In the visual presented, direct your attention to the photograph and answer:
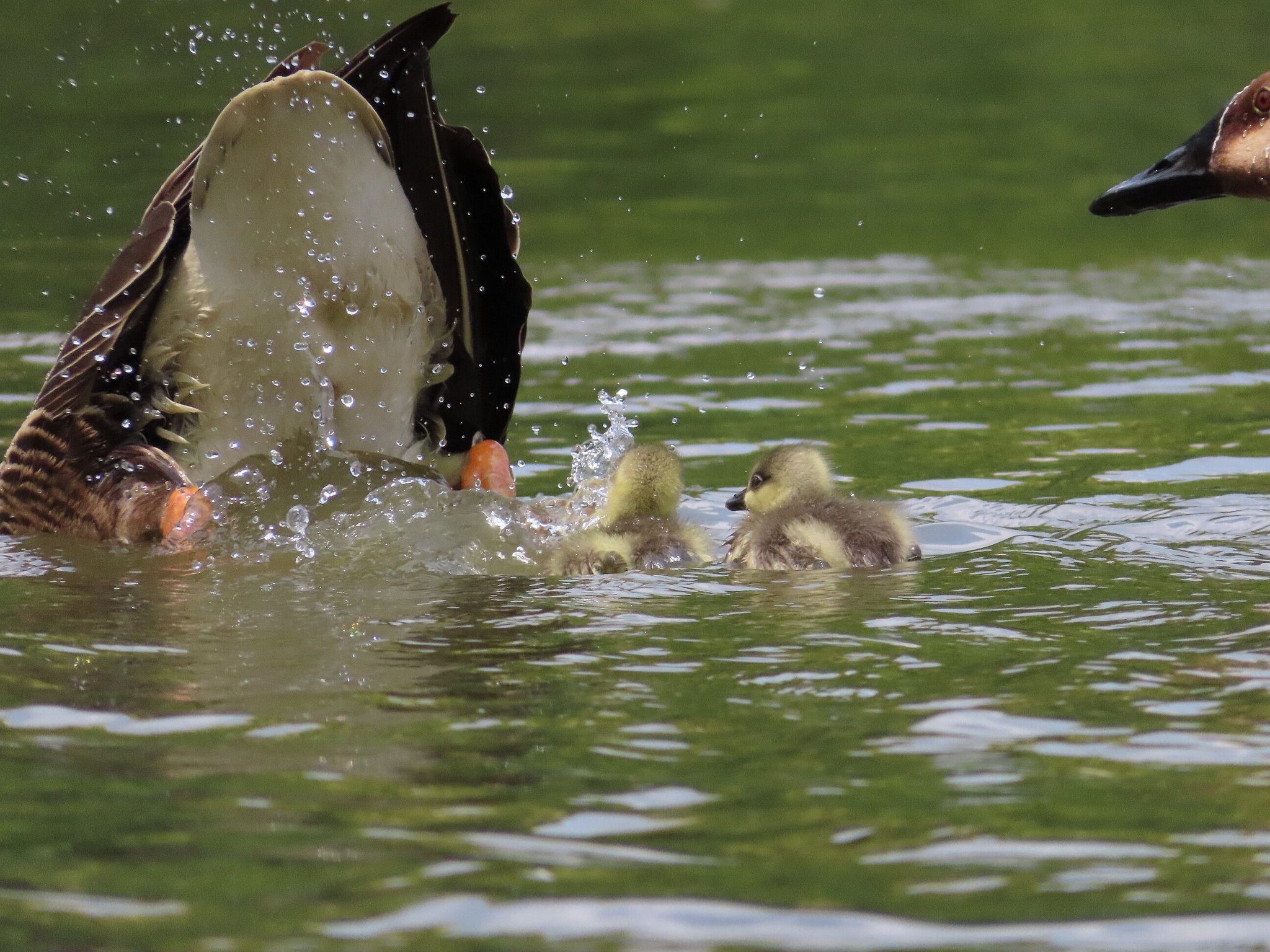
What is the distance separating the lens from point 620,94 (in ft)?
63.0

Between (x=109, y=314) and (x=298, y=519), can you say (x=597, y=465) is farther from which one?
(x=109, y=314)

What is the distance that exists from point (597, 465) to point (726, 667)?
266cm

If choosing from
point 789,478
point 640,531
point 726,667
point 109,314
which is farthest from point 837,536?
point 109,314

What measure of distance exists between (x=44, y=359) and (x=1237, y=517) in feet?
21.2

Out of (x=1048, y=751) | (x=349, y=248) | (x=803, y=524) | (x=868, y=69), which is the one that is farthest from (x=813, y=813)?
(x=868, y=69)

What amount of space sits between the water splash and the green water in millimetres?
389

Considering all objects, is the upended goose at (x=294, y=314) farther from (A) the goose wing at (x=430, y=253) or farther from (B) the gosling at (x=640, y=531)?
(B) the gosling at (x=640, y=531)

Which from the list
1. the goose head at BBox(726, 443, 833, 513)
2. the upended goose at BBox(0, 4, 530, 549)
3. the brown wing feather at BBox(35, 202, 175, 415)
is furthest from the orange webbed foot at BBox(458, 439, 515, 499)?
the brown wing feather at BBox(35, 202, 175, 415)

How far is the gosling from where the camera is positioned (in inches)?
243

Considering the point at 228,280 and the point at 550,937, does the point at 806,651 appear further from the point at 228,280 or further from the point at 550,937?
the point at 228,280

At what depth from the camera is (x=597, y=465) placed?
293 inches

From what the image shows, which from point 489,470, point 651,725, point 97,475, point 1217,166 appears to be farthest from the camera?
point 1217,166

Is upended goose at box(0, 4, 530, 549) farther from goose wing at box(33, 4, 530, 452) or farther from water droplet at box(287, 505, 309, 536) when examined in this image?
water droplet at box(287, 505, 309, 536)

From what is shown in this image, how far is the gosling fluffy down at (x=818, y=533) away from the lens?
6.16 meters
